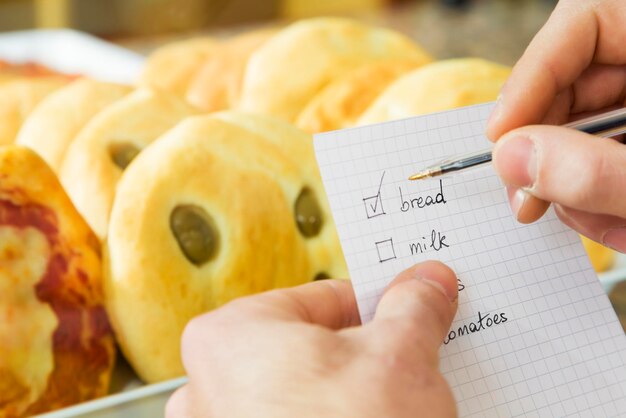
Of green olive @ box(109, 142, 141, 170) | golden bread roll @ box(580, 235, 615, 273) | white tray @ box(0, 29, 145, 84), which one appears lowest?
golden bread roll @ box(580, 235, 615, 273)

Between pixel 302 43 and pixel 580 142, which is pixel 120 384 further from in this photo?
pixel 302 43

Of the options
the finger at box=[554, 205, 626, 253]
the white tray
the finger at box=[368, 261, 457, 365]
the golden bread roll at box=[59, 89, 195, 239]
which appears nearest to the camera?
the finger at box=[368, 261, 457, 365]

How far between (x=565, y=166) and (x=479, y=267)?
67 mm

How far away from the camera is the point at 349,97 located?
2.53 feet

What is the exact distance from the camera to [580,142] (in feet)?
1.07

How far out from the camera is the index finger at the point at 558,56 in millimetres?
388

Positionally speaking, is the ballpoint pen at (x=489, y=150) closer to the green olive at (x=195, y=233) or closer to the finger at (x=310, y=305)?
the finger at (x=310, y=305)

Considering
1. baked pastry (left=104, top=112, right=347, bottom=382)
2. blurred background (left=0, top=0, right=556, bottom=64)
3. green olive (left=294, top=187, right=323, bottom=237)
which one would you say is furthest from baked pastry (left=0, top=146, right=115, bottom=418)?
blurred background (left=0, top=0, right=556, bottom=64)

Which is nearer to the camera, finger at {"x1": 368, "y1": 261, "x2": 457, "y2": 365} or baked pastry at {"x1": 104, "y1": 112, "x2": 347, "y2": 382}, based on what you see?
finger at {"x1": 368, "y1": 261, "x2": 457, "y2": 365}

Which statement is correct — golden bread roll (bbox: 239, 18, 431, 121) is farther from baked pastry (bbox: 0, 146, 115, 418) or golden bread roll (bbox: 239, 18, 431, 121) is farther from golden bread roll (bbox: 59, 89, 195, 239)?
baked pastry (bbox: 0, 146, 115, 418)

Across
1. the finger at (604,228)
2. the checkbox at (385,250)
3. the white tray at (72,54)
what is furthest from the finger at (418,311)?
the white tray at (72,54)

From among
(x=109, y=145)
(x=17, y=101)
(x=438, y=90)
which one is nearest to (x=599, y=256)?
(x=438, y=90)

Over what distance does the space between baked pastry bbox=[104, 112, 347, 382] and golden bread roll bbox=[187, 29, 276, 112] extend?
0.31 m

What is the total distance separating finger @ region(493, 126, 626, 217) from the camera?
1.06 feet
